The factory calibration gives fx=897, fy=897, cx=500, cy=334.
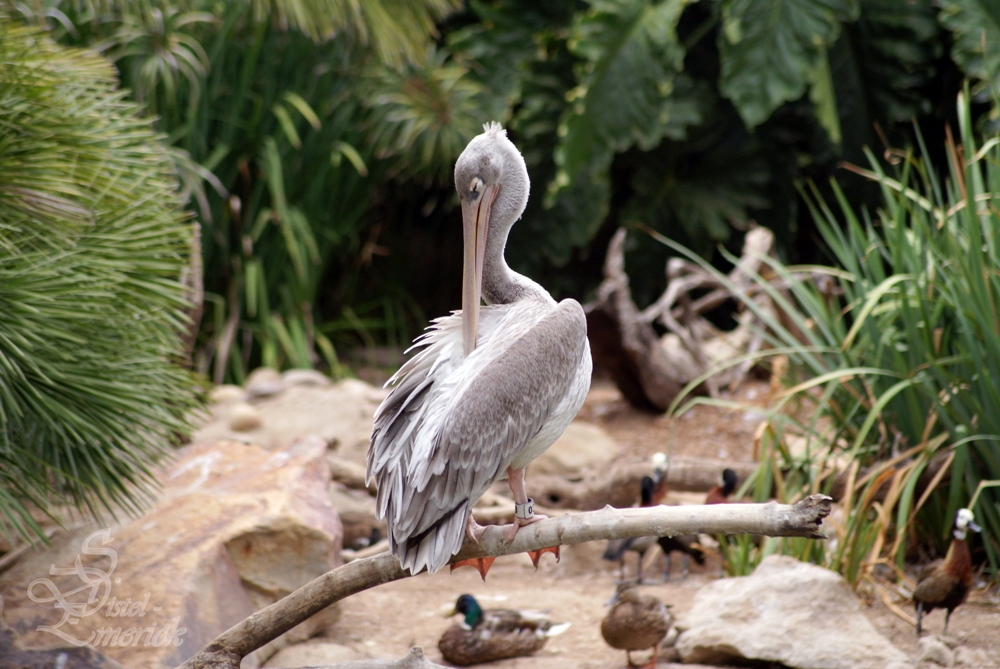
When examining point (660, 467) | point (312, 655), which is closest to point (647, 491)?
point (660, 467)

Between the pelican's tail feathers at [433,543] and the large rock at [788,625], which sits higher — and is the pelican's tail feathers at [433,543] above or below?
above

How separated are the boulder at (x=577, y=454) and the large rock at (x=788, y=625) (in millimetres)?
1752

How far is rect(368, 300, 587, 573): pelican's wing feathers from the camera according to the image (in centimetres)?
231

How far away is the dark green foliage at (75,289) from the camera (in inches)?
111

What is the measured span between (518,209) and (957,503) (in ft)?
7.88

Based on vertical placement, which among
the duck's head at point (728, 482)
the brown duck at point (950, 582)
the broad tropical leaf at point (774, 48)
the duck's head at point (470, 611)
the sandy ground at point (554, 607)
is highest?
the broad tropical leaf at point (774, 48)

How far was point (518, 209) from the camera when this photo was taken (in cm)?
252

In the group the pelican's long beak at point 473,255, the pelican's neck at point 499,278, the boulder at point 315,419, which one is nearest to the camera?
the pelican's long beak at point 473,255

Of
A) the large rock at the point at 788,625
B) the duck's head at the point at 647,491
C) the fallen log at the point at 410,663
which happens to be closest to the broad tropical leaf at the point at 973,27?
the duck's head at the point at 647,491

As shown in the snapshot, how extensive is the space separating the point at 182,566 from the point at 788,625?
2.29m

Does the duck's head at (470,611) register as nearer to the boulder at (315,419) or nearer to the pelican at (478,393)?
the pelican at (478,393)

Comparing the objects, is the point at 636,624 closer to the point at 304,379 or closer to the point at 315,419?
the point at 315,419

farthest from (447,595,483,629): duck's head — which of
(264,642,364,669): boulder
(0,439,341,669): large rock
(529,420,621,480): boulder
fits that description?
(529,420,621,480): boulder

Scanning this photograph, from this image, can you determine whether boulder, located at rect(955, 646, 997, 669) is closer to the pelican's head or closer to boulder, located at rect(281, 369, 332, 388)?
the pelican's head
